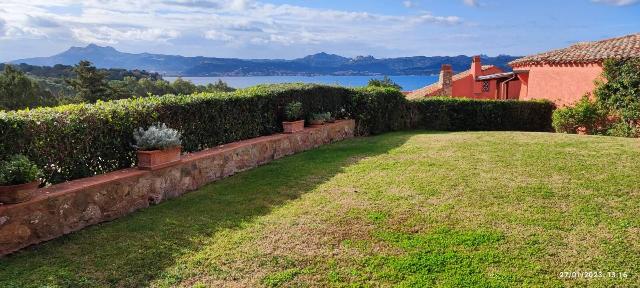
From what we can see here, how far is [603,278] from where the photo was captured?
4.07 meters

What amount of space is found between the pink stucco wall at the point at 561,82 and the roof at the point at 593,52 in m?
0.30

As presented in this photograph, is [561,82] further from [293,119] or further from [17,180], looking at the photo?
[17,180]

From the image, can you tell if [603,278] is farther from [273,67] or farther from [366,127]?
[273,67]

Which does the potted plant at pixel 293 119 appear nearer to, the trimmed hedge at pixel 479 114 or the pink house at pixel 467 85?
the trimmed hedge at pixel 479 114

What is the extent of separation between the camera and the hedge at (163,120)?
5.55 metres

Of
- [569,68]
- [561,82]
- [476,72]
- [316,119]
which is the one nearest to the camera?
[316,119]

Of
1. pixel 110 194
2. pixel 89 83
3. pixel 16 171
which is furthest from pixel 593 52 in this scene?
pixel 89 83

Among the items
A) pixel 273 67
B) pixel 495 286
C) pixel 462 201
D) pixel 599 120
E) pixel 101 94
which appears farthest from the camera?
pixel 273 67

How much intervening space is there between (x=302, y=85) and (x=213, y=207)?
665 centimetres

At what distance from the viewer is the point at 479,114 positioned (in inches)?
708

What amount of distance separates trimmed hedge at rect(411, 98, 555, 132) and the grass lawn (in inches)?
367

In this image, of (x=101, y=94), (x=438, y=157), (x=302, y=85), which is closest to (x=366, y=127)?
(x=302, y=85)

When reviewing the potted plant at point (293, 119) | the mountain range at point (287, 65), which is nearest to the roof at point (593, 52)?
the potted plant at point (293, 119)

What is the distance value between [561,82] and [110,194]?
728 inches
